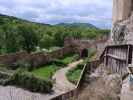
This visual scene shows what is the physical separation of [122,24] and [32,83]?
6925 mm

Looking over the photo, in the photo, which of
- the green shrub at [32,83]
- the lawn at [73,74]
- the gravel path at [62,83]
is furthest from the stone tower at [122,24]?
the lawn at [73,74]

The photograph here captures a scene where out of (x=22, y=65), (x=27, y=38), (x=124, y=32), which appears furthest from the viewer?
(x=27, y=38)

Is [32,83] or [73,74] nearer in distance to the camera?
[32,83]

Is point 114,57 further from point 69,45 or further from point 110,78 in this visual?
point 69,45

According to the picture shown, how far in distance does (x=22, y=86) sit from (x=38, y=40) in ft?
69.0

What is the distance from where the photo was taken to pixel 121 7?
17328 mm

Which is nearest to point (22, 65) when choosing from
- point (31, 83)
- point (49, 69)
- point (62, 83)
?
point (49, 69)

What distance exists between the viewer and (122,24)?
44.1ft

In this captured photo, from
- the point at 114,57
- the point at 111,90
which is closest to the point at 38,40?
the point at 114,57

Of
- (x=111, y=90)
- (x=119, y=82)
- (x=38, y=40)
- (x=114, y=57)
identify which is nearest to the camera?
(x=111, y=90)

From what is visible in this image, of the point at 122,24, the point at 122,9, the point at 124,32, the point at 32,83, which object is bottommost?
the point at 32,83

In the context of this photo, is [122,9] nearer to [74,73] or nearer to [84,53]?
[74,73]

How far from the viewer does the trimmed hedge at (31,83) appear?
14508 mm

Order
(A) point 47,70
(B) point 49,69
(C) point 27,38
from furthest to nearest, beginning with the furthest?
1. (C) point 27,38
2. (B) point 49,69
3. (A) point 47,70
